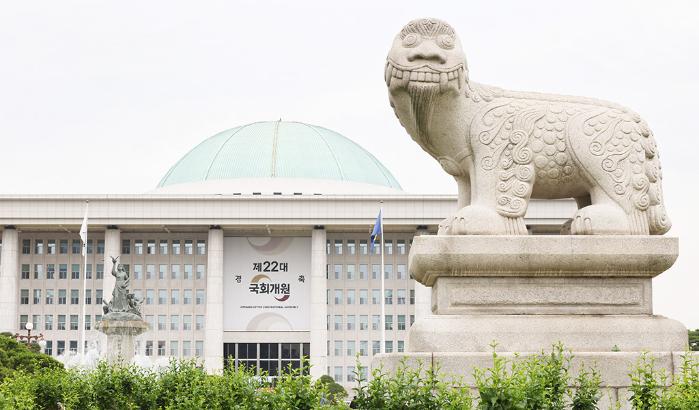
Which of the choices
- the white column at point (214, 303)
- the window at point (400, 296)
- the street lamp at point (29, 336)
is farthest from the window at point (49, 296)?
the window at point (400, 296)

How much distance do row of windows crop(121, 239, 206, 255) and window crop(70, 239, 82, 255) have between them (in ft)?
12.1

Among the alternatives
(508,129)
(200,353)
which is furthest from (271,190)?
(508,129)

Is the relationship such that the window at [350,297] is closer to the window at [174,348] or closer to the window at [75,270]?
the window at [174,348]

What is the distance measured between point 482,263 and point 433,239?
0.46m

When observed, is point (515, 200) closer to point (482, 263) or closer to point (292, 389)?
point (482, 263)

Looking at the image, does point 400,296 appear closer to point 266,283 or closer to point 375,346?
point 375,346

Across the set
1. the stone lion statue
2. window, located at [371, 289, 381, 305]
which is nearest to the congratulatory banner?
window, located at [371, 289, 381, 305]

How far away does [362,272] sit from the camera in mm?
81312

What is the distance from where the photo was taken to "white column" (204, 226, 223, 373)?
246ft

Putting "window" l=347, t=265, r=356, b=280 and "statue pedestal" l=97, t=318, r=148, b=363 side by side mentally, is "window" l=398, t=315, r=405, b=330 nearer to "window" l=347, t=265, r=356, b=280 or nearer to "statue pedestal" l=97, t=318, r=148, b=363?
"window" l=347, t=265, r=356, b=280

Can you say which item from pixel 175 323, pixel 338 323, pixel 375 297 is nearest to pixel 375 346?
pixel 338 323

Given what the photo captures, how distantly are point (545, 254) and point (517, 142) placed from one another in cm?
102

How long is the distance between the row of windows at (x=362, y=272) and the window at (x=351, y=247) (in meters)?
1.09

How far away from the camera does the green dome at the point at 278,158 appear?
282ft
